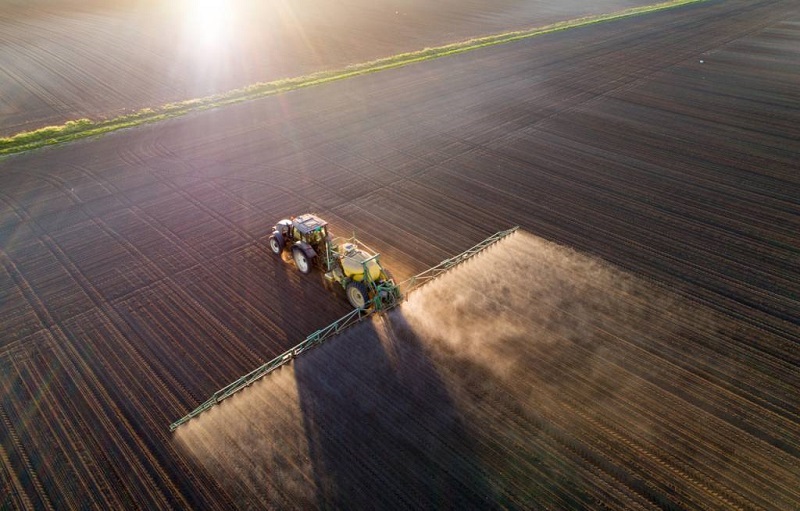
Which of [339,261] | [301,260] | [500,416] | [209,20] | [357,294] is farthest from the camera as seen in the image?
[209,20]

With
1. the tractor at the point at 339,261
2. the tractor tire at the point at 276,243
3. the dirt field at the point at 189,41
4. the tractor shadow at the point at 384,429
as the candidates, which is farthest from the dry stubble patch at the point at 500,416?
the dirt field at the point at 189,41

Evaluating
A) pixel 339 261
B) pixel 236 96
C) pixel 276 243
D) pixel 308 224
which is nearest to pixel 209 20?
pixel 236 96

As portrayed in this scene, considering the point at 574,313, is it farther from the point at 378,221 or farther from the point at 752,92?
the point at 752,92

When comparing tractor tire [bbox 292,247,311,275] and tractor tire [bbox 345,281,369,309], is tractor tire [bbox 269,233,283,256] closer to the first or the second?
tractor tire [bbox 292,247,311,275]

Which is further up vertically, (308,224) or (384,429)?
(308,224)

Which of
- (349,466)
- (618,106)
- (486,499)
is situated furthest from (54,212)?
(618,106)

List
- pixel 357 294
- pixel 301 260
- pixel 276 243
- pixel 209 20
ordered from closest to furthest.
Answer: pixel 357 294, pixel 301 260, pixel 276 243, pixel 209 20

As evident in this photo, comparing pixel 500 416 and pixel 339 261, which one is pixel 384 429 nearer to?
pixel 500 416
